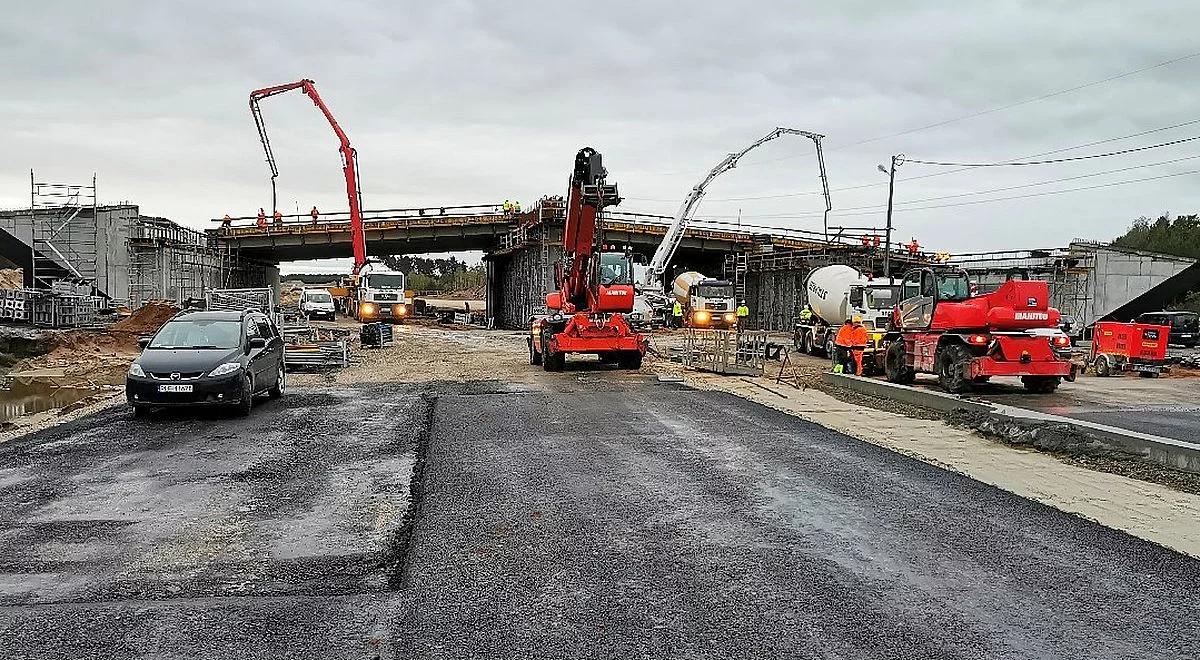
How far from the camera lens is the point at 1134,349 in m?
24.9

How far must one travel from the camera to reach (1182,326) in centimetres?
3281

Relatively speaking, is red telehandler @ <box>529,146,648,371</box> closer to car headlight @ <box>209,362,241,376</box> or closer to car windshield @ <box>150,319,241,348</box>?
car windshield @ <box>150,319,241,348</box>

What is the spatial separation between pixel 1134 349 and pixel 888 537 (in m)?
21.2

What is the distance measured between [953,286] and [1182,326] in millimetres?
17610

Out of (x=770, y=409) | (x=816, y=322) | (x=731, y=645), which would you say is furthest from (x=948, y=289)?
(x=731, y=645)

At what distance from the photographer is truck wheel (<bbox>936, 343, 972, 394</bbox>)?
1811 centimetres

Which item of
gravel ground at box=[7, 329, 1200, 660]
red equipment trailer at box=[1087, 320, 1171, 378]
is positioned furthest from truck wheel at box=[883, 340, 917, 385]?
gravel ground at box=[7, 329, 1200, 660]

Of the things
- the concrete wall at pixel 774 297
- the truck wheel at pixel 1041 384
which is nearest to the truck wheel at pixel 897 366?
the truck wheel at pixel 1041 384

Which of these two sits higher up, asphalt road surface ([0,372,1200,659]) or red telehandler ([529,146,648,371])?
red telehandler ([529,146,648,371])

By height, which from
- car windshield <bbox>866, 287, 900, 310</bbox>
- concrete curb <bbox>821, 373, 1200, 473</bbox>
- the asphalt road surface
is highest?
car windshield <bbox>866, 287, 900, 310</bbox>

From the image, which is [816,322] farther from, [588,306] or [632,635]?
[632,635]

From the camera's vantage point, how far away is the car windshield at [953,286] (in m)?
19.9

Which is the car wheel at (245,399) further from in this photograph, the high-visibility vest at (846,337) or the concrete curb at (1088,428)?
the high-visibility vest at (846,337)

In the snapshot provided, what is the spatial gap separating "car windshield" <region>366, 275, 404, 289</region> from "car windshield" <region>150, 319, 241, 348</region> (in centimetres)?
3670
